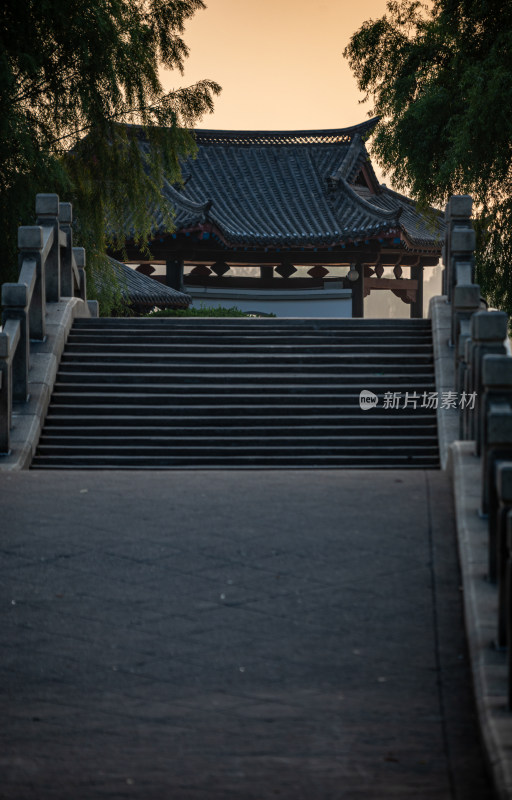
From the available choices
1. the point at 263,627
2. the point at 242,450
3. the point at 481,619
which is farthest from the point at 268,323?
the point at 481,619

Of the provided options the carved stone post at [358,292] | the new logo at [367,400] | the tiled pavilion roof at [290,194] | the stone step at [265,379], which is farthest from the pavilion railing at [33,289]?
the carved stone post at [358,292]

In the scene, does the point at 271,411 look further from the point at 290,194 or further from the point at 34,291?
the point at 290,194

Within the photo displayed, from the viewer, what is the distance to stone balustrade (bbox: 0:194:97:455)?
314 inches

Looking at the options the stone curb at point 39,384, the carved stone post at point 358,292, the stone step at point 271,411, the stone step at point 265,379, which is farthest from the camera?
the carved stone post at point 358,292

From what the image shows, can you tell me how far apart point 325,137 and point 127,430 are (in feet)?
67.1

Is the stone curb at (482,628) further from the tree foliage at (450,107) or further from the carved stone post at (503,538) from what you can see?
the tree foliage at (450,107)

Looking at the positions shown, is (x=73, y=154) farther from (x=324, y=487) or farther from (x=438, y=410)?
(x=324, y=487)

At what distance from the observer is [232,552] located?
5324 mm

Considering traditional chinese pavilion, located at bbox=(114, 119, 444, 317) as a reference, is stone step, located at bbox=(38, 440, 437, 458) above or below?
below

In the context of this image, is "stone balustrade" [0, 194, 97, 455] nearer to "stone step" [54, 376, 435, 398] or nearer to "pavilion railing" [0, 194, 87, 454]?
"pavilion railing" [0, 194, 87, 454]

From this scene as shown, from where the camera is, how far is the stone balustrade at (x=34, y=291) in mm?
7984

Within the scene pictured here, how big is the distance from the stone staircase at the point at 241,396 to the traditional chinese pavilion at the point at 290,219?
11401 mm

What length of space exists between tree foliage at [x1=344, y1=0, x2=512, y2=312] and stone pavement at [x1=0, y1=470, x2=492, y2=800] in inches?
403

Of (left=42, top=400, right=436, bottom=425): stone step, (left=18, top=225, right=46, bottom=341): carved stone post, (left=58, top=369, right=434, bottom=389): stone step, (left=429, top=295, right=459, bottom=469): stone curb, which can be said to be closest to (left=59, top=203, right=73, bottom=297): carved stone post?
(left=18, top=225, right=46, bottom=341): carved stone post
